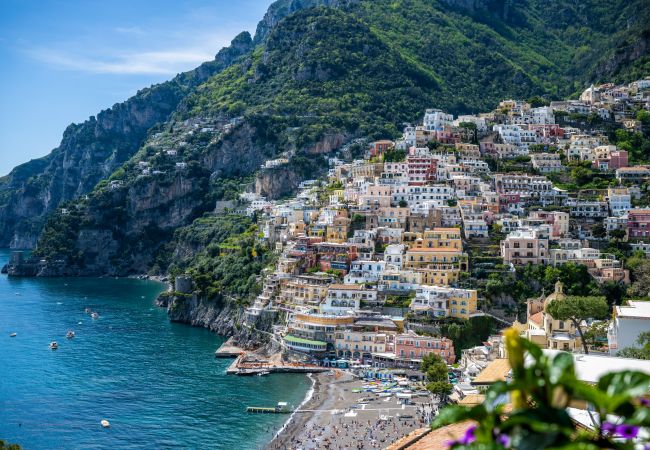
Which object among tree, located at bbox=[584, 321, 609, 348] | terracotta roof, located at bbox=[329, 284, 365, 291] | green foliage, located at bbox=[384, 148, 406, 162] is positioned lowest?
tree, located at bbox=[584, 321, 609, 348]

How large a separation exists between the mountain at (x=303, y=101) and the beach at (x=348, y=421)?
2884 inches

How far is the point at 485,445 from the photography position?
4.41 m

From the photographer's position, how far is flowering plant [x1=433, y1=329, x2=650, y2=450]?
4.25 m

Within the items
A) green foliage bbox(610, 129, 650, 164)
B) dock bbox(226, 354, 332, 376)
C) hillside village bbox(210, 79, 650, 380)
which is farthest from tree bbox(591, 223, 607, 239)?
dock bbox(226, 354, 332, 376)

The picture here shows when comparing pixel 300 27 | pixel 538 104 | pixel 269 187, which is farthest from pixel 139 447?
pixel 300 27

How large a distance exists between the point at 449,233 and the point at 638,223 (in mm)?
19980

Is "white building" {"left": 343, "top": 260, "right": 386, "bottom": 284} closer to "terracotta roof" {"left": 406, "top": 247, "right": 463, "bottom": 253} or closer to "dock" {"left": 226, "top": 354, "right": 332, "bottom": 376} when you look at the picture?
"terracotta roof" {"left": 406, "top": 247, "right": 463, "bottom": 253}

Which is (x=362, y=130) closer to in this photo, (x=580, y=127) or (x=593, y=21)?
(x=580, y=127)

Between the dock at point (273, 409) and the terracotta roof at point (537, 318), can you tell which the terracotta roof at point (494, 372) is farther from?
the dock at point (273, 409)

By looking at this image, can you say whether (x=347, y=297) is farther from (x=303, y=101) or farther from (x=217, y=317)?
(x=303, y=101)

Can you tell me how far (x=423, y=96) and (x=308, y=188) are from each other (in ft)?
149

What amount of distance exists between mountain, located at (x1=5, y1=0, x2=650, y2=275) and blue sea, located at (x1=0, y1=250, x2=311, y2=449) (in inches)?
1840

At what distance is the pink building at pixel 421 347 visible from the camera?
57031mm

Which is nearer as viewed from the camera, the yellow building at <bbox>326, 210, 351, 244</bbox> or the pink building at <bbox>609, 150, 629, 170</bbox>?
the yellow building at <bbox>326, 210, 351, 244</bbox>
